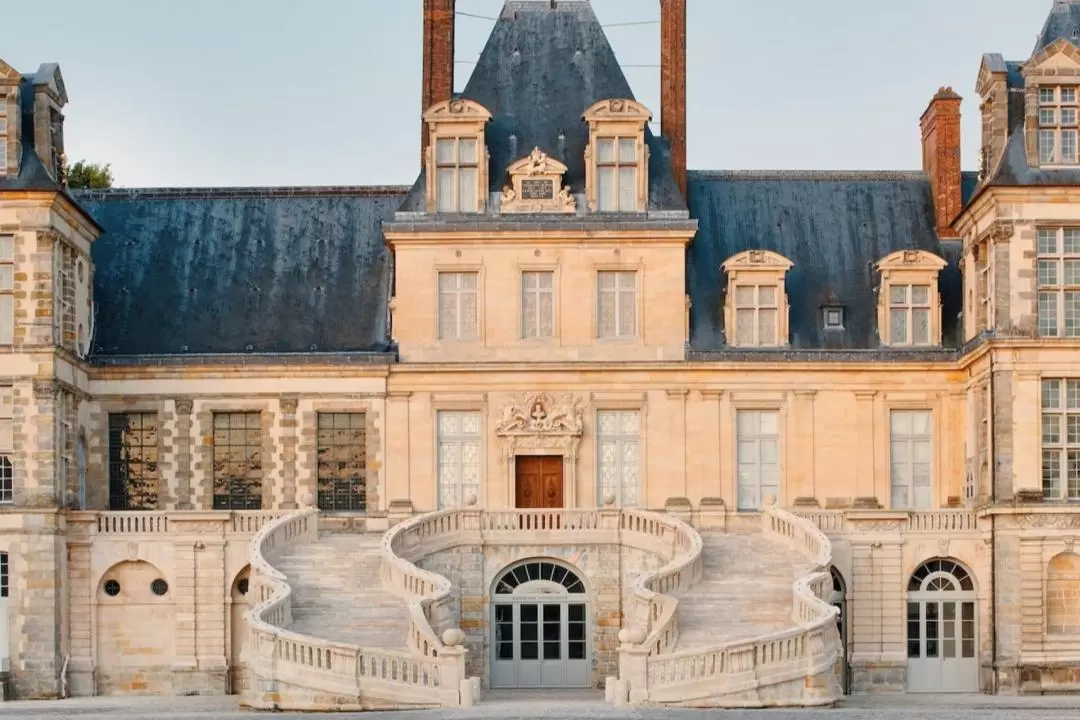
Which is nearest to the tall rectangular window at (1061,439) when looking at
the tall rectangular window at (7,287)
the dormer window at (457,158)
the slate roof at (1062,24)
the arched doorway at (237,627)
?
the slate roof at (1062,24)

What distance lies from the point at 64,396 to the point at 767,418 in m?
14.4

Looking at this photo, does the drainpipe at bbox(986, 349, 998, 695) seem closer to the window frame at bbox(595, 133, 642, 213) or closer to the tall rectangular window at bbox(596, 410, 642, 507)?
the tall rectangular window at bbox(596, 410, 642, 507)

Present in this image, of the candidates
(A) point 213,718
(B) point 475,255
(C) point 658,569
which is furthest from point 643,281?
(A) point 213,718

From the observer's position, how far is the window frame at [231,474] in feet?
143

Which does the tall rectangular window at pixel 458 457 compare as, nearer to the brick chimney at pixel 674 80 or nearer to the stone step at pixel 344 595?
the stone step at pixel 344 595

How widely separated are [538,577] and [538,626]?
95 cm

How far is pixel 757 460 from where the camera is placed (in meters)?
43.5

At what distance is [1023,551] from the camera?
40312 mm

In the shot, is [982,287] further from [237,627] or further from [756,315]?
[237,627]

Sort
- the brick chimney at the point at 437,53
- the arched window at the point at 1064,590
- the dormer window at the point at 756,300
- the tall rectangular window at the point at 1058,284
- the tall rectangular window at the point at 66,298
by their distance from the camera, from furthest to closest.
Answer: the brick chimney at the point at 437,53 < the dormer window at the point at 756,300 < the tall rectangular window at the point at 66,298 < the tall rectangular window at the point at 1058,284 < the arched window at the point at 1064,590

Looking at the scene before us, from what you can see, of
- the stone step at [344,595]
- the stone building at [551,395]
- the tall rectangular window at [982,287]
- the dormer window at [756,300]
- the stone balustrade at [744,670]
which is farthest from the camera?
the dormer window at [756,300]

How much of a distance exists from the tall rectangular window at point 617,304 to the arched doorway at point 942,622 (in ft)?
25.8

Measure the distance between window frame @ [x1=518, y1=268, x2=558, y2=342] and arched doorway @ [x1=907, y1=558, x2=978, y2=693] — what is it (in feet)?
29.9

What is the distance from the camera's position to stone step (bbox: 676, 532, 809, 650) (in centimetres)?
3641
